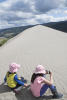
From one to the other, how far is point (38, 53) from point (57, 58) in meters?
2.34

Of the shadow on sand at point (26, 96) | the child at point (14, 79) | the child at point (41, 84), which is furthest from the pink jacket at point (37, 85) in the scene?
the child at point (14, 79)

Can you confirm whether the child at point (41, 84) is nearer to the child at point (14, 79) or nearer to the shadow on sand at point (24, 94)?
the shadow on sand at point (24, 94)

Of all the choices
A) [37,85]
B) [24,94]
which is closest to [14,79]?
[24,94]

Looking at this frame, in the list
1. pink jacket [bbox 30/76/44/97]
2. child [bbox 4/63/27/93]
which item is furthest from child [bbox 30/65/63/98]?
child [bbox 4/63/27/93]

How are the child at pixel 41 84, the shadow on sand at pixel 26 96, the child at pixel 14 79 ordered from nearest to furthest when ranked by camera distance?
the child at pixel 41 84 → the shadow on sand at pixel 26 96 → the child at pixel 14 79

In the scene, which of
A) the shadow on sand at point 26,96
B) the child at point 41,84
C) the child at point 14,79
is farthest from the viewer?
the child at point 14,79

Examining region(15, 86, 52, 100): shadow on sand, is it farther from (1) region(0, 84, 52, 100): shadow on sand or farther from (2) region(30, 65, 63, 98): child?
(2) region(30, 65, 63, 98): child

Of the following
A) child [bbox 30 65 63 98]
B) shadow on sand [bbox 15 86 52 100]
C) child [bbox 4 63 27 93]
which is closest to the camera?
child [bbox 30 65 63 98]

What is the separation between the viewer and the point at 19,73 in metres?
9.19

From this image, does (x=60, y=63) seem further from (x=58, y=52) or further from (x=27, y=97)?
(x=27, y=97)

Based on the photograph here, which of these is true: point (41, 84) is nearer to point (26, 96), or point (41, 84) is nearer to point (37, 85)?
point (37, 85)

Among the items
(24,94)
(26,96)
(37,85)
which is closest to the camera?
(37,85)

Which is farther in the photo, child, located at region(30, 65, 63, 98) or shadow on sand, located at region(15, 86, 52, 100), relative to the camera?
shadow on sand, located at region(15, 86, 52, 100)

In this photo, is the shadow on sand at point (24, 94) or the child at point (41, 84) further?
the shadow on sand at point (24, 94)
